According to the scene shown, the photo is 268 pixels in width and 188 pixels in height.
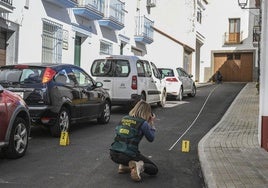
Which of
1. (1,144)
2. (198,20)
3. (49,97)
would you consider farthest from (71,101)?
(198,20)

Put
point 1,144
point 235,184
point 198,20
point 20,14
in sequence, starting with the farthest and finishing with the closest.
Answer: point 198,20, point 20,14, point 1,144, point 235,184

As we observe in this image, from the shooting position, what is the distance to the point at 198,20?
4534 centimetres

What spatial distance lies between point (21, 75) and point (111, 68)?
587cm

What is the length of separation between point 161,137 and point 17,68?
3.61 m

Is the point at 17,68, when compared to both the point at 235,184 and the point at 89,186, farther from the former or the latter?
the point at 235,184

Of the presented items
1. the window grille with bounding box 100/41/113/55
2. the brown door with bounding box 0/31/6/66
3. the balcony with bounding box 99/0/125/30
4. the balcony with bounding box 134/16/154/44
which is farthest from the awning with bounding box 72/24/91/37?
the balcony with bounding box 134/16/154/44

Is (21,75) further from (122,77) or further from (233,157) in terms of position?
(122,77)

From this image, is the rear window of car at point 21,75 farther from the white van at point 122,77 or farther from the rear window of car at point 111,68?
the rear window of car at point 111,68

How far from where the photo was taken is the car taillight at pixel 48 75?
9.85 metres

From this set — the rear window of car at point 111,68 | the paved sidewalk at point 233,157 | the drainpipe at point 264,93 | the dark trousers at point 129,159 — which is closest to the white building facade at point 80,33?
the rear window of car at point 111,68

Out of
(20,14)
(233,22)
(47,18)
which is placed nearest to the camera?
(20,14)

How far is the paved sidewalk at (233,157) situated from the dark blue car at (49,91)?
3.08 meters

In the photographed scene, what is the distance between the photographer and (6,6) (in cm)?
1466

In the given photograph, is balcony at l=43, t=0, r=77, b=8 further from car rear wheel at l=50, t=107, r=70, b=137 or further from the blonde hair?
the blonde hair
